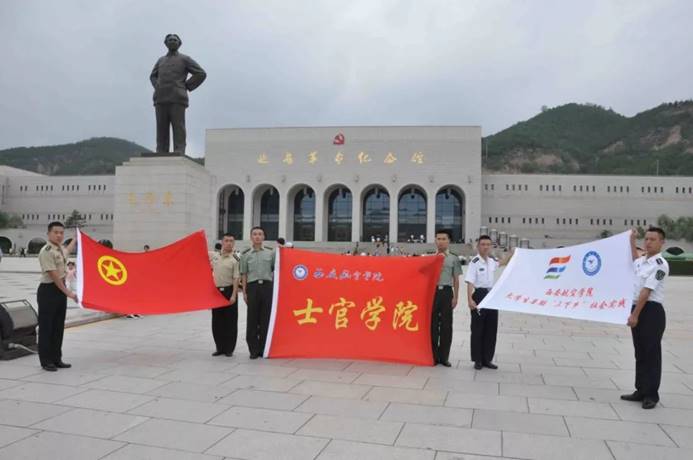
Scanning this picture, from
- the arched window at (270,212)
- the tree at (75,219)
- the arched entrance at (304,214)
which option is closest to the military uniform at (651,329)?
the arched entrance at (304,214)

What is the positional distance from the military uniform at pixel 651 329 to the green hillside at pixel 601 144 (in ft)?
273

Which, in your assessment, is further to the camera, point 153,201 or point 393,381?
point 153,201

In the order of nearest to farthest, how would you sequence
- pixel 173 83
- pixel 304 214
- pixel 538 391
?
pixel 538 391, pixel 173 83, pixel 304 214

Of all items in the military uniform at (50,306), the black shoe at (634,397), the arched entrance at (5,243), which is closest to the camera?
the black shoe at (634,397)

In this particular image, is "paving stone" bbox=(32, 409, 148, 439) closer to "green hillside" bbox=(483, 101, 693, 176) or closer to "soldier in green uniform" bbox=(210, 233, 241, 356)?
"soldier in green uniform" bbox=(210, 233, 241, 356)

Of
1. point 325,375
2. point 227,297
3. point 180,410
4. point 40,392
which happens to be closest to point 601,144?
point 227,297

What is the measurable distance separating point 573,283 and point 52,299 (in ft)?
16.9

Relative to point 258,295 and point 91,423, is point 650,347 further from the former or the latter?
point 91,423

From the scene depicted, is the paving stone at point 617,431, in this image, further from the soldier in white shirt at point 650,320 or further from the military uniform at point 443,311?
the military uniform at point 443,311

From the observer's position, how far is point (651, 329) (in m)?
4.26

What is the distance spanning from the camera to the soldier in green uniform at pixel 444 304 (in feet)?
18.1

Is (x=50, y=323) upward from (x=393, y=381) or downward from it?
upward

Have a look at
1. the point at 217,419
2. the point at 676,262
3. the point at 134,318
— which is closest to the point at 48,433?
the point at 217,419

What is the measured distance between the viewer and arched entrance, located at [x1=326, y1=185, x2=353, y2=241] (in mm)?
55844
